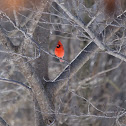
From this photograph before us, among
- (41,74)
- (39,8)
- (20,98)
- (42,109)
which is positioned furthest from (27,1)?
(20,98)

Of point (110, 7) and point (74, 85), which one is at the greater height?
point (110, 7)

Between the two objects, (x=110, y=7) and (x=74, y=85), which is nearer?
(x=110, y=7)

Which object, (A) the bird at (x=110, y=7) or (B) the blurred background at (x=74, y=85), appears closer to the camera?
(A) the bird at (x=110, y=7)

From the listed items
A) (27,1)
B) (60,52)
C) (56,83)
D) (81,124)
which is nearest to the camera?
(27,1)

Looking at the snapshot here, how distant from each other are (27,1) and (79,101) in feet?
14.2

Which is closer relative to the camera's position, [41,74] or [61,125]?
[41,74]

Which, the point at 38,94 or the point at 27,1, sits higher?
the point at 27,1

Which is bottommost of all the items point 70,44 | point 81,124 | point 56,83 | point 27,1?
point 81,124

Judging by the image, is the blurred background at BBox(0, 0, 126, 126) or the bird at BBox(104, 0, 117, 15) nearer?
the bird at BBox(104, 0, 117, 15)

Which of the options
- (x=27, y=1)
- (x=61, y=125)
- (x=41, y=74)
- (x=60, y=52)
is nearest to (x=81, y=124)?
(x=61, y=125)

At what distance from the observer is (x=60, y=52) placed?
6.48 metres

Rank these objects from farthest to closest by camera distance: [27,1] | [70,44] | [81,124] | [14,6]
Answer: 1. [70,44]
2. [81,124]
3. [27,1]
4. [14,6]

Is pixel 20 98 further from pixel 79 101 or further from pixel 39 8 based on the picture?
pixel 39 8

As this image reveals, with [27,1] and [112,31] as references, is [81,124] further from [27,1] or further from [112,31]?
[27,1]
